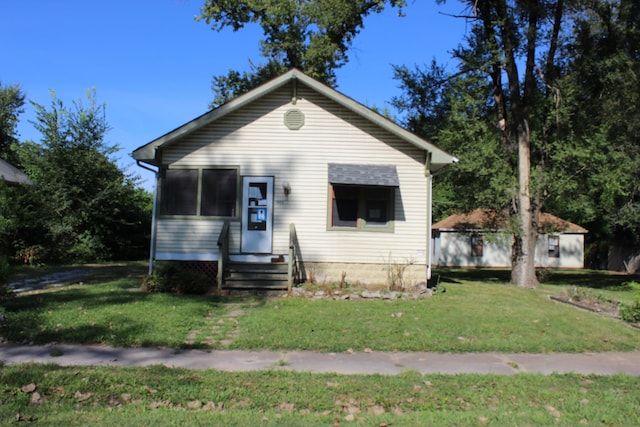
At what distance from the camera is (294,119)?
12.6 m

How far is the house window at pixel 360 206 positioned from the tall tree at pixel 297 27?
12.8m

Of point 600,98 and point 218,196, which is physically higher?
point 600,98

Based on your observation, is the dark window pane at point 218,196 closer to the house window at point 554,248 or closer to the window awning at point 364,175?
the window awning at point 364,175

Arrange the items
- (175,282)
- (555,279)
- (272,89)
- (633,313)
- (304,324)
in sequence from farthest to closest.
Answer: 1. (555,279)
2. (272,89)
3. (175,282)
4. (633,313)
5. (304,324)

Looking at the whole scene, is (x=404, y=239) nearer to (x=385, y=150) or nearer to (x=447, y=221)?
(x=385, y=150)

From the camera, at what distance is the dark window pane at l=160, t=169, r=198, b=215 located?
494 inches

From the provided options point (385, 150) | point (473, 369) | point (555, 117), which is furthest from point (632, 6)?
point (473, 369)

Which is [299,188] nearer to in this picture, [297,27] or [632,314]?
[632,314]

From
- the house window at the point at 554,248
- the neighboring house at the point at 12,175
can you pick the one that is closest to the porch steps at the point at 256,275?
the neighboring house at the point at 12,175

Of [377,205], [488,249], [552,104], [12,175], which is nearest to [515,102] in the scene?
[552,104]

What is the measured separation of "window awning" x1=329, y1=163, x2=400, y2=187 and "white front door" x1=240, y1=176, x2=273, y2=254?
1.67 m

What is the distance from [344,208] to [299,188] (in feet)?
4.09

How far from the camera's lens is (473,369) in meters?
6.08

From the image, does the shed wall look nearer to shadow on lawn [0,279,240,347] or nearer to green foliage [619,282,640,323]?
green foliage [619,282,640,323]
